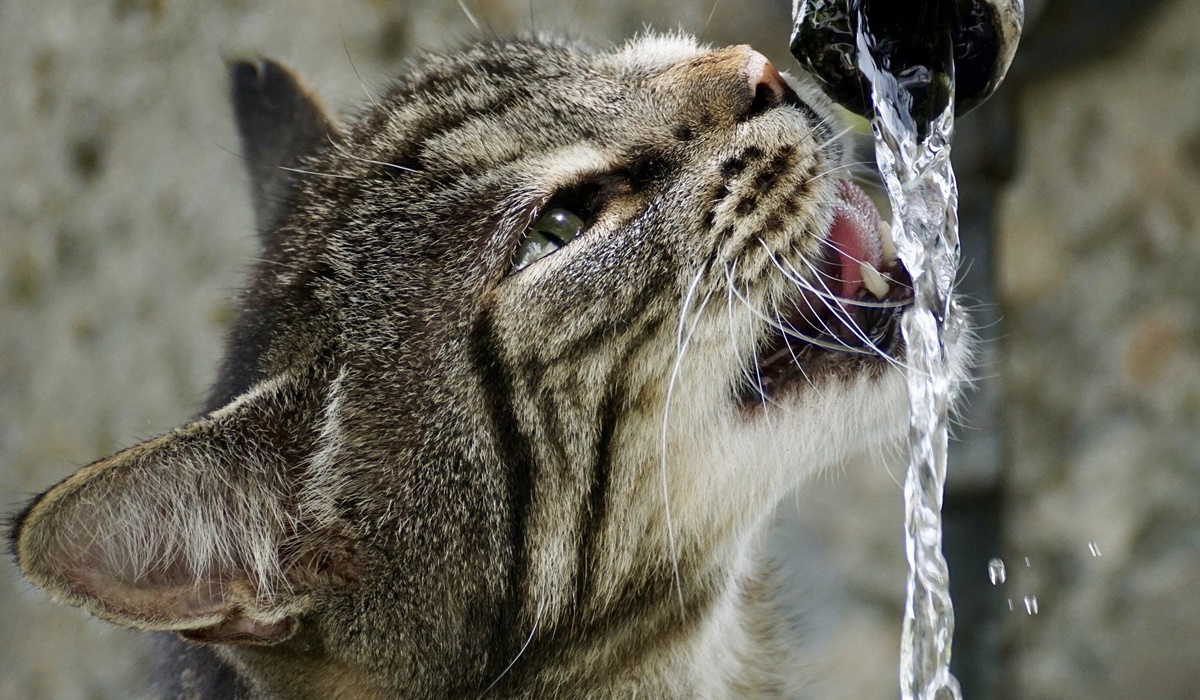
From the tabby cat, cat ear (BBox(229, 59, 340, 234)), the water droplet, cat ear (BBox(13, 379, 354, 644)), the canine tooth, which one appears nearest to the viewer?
cat ear (BBox(13, 379, 354, 644))

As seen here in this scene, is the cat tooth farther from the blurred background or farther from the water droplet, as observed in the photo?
the water droplet

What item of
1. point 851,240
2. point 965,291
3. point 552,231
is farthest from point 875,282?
point 965,291

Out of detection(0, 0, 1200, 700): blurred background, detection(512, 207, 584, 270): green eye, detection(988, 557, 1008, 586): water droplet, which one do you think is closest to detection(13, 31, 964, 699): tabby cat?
detection(512, 207, 584, 270): green eye

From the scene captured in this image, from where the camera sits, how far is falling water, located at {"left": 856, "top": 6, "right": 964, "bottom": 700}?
1.44m

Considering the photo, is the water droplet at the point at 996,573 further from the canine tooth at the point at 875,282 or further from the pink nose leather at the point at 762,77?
the pink nose leather at the point at 762,77

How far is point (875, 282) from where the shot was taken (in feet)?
Answer: 5.18

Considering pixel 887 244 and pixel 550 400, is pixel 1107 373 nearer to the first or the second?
pixel 887 244

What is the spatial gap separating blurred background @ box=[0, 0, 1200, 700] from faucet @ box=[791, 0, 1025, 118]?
930 millimetres

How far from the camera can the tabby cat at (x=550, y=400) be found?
147 centimetres

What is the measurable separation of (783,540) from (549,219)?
1293 millimetres

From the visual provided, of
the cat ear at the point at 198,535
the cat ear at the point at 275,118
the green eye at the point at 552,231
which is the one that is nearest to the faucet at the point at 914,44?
the green eye at the point at 552,231

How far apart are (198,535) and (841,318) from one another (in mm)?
913

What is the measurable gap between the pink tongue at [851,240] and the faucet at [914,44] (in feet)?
0.57

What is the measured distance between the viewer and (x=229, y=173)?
3053 mm
